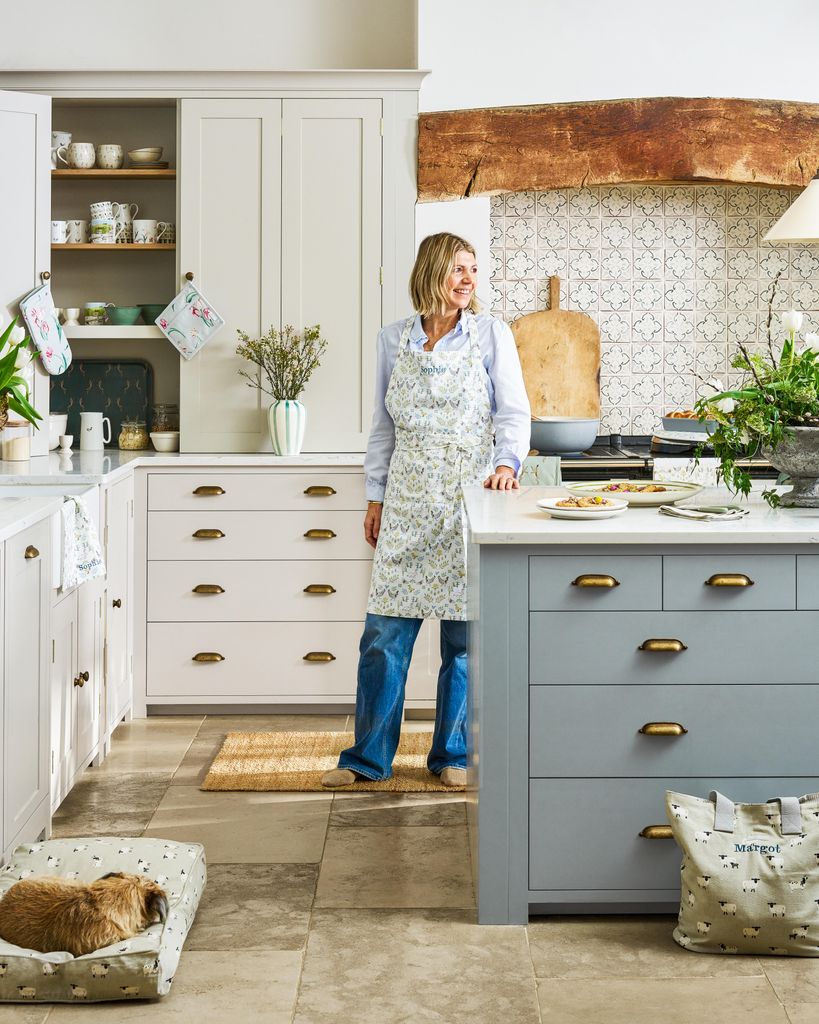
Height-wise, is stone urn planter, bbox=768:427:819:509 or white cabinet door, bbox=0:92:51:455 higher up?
white cabinet door, bbox=0:92:51:455

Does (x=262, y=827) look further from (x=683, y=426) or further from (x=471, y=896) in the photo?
(x=683, y=426)

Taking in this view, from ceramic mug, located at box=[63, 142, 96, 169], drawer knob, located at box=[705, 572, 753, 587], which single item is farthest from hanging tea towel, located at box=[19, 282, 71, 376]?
drawer knob, located at box=[705, 572, 753, 587]

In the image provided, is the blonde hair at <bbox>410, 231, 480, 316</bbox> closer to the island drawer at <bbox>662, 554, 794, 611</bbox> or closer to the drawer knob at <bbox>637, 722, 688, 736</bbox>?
the island drawer at <bbox>662, 554, 794, 611</bbox>

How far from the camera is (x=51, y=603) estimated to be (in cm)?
320

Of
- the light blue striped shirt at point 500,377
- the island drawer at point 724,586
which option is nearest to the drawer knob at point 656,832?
the island drawer at point 724,586

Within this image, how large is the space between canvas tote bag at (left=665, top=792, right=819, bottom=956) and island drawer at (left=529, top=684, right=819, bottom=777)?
0.12 metres

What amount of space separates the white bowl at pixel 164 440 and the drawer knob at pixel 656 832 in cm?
268

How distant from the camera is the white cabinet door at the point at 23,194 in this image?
429cm

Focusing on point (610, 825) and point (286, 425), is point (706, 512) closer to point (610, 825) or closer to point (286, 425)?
point (610, 825)

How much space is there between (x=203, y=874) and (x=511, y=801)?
0.74 metres

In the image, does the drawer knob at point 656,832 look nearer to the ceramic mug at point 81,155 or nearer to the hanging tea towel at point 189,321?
the hanging tea towel at point 189,321

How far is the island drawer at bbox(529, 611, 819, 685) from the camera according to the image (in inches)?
102

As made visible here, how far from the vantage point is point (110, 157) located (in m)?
4.71

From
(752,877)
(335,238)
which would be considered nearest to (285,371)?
(335,238)
